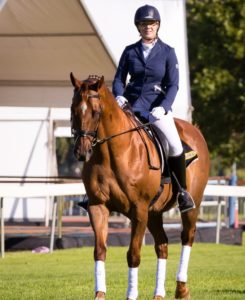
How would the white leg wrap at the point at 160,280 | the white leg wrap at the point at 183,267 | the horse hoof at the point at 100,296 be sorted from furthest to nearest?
1. the white leg wrap at the point at 183,267
2. the white leg wrap at the point at 160,280
3. the horse hoof at the point at 100,296

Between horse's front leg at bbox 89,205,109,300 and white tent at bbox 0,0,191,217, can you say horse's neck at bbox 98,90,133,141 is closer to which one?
horse's front leg at bbox 89,205,109,300

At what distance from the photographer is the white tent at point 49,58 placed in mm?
20516

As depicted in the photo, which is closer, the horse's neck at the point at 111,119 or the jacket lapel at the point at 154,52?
the horse's neck at the point at 111,119

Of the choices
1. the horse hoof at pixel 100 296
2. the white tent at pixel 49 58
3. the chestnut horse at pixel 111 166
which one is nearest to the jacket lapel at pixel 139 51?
the chestnut horse at pixel 111 166

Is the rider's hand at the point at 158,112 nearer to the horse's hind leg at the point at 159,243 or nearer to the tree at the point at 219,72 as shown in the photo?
the horse's hind leg at the point at 159,243

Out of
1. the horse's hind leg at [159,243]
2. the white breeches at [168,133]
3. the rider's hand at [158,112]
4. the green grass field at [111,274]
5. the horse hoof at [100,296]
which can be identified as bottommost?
the green grass field at [111,274]

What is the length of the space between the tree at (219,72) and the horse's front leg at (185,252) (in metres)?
31.2

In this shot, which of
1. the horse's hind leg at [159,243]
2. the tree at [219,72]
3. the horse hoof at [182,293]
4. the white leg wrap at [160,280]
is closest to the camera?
the white leg wrap at [160,280]

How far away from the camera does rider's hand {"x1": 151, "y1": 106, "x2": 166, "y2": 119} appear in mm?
11328

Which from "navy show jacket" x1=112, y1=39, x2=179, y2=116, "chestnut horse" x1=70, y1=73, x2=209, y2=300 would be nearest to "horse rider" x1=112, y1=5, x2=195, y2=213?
"navy show jacket" x1=112, y1=39, x2=179, y2=116

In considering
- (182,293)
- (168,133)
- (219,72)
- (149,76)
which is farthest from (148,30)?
(219,72)

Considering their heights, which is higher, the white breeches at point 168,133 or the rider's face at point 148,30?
the rider's face at point 148,30

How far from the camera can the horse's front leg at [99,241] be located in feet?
34.2

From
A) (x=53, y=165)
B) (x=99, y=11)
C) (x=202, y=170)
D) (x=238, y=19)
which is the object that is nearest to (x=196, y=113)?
(x=238, y=19)
